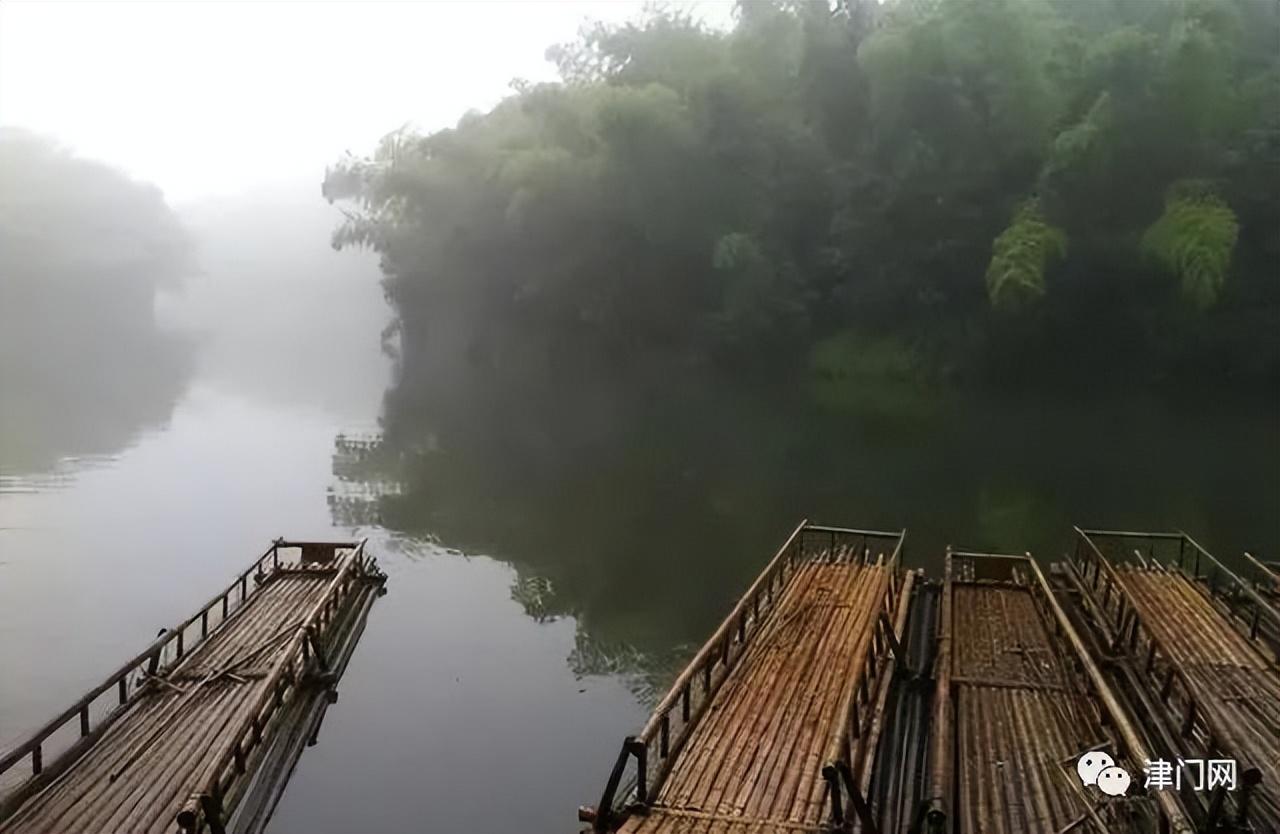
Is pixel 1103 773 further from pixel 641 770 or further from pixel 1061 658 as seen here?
pixel 641 770

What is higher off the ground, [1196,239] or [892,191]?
[892,191]

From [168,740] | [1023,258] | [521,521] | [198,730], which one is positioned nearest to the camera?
[168,740]

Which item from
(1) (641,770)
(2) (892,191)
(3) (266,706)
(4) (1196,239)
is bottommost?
(3) (266,706)

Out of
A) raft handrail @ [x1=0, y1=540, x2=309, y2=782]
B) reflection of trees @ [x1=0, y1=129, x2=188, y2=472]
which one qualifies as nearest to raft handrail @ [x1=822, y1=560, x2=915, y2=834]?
raft handrail @ [x1=0, y1=540, x2=309, y2=782]

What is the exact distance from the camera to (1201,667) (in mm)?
8680

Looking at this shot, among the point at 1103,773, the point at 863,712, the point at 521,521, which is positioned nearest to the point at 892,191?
the point at 521,521

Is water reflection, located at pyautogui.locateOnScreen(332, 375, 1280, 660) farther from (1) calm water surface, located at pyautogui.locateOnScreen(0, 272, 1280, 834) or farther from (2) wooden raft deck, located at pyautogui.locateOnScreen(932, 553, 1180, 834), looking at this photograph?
(2) wooden raft deck, located at pyautogui.locateOnScreen(932, 553, 1180, 834)

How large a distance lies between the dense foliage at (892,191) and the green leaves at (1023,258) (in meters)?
0.08

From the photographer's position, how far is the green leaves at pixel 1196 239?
25.8 m

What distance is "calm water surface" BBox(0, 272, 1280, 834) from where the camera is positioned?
9055 millimetres

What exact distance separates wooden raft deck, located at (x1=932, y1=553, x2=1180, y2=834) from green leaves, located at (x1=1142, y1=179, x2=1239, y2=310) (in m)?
18.2

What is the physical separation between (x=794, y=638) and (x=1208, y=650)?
11.3ft

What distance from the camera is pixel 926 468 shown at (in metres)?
20.8

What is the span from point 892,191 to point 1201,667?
2579 centimetres
